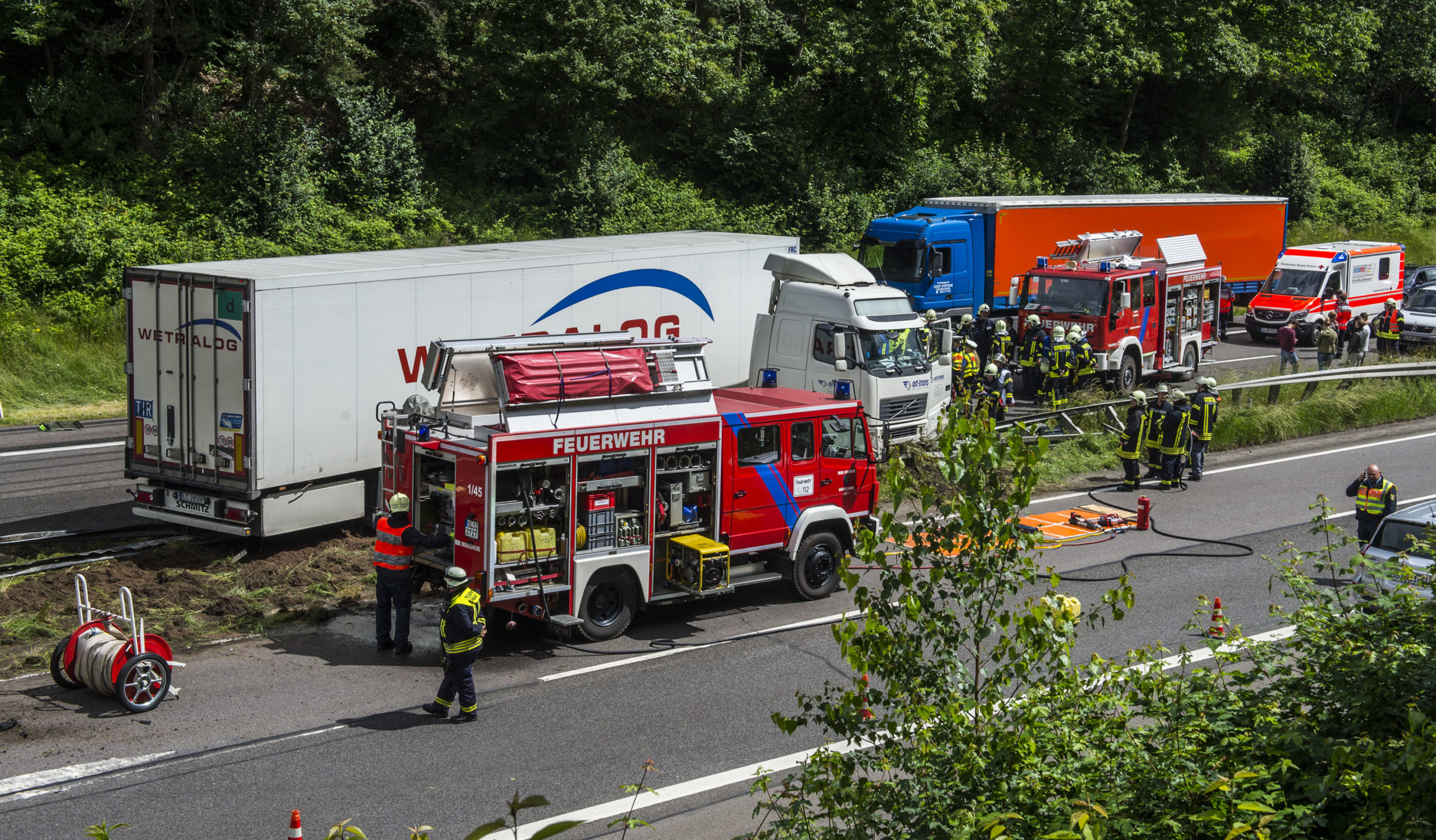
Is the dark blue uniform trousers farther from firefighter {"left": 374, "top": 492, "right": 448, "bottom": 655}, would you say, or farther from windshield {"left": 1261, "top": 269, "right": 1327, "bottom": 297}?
windshield {"left": 1261, "top": 269, "right": 1327, "bottom": 297}

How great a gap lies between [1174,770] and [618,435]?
25.5ft

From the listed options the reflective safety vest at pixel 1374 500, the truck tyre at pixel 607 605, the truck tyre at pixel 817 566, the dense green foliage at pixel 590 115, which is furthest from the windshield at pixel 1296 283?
the truck tyre at pixel 607 605

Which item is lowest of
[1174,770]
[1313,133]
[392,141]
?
[1174,770]

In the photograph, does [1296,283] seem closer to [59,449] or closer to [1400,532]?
[1400,532]

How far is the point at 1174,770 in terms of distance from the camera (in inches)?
200

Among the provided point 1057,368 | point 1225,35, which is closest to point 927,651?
point 1057,368

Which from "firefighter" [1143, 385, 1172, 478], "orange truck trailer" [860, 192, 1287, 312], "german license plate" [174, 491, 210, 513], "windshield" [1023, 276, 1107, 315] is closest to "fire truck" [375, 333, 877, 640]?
"german license plate" [174, 491, 210, 513]

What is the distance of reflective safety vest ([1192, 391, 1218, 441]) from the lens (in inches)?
771

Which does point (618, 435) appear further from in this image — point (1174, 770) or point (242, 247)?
point (242, 247)

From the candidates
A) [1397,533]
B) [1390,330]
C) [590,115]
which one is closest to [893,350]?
[1397,533]

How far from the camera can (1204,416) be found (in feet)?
64.2

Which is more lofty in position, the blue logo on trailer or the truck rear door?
the blue logo on trailer

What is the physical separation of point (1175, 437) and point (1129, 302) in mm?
6434

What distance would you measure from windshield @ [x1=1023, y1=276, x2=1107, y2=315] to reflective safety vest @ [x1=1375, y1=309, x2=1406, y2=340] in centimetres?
1036
